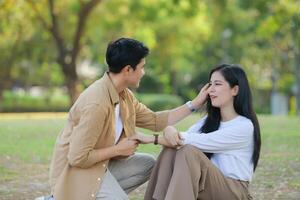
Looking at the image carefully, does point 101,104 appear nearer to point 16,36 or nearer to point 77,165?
point 77,165

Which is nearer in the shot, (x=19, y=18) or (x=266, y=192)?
(x=266, y=192)

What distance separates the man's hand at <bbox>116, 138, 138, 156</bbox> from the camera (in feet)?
14.4

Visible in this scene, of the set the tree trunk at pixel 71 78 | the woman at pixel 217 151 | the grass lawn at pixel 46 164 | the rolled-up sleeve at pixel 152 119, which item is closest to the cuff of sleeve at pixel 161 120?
the rolled-up sleeve at pixel 152 119

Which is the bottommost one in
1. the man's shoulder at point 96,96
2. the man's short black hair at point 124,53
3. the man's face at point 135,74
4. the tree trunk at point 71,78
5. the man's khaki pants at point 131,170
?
the tree trunk at point 71,78

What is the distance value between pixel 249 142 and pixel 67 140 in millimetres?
1261

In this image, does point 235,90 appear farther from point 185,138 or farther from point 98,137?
point 98,137

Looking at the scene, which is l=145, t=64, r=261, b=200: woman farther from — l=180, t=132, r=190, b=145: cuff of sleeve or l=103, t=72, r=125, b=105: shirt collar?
l=103, t=72, r=125, b=105: shirt collar

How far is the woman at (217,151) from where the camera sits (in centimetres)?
426

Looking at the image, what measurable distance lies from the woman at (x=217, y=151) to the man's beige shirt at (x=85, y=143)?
0.40 meters

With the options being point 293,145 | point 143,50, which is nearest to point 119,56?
point 143,50

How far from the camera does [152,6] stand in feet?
85.7

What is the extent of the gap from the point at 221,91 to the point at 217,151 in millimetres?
421

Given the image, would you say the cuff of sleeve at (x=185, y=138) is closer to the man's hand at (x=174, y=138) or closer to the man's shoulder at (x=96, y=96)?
the man's hand at (x=174, y=138)

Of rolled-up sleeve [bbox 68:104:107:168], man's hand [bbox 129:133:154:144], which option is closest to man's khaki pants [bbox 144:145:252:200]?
man's hand [bbox 129:133:154:144]
